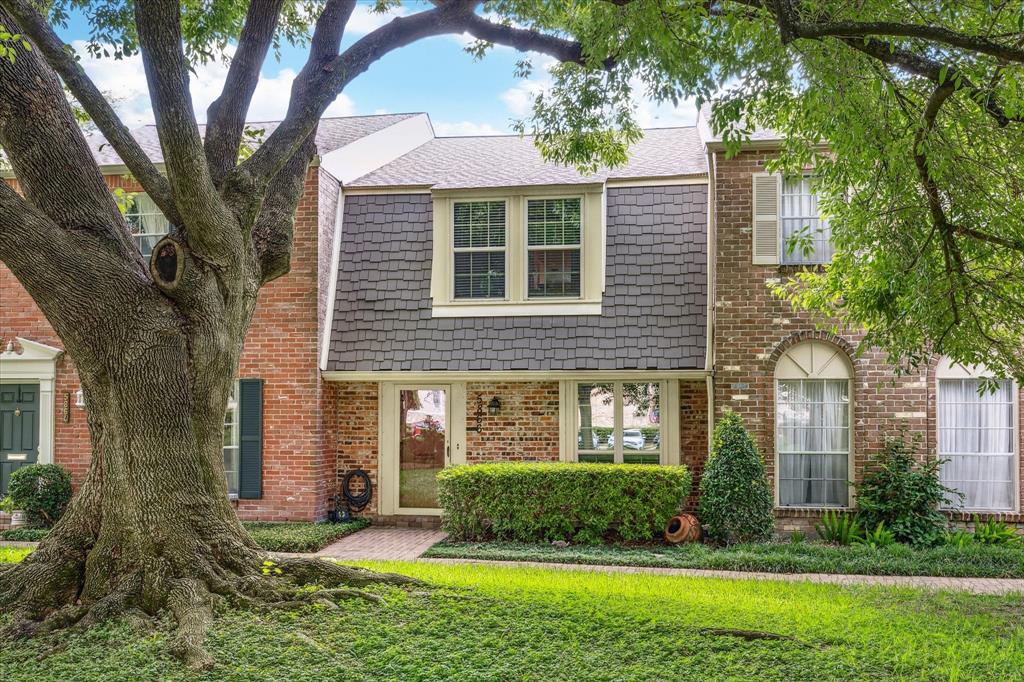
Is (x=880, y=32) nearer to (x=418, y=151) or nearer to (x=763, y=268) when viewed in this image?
(x=763, y=268)

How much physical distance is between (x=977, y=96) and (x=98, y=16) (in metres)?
8.34

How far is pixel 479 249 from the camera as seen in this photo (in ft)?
43.8

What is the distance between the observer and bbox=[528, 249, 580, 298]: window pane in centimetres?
1321

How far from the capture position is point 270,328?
13.1 meters

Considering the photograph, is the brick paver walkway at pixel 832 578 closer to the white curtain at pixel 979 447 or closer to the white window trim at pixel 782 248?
the white curtain at pixel 979 447

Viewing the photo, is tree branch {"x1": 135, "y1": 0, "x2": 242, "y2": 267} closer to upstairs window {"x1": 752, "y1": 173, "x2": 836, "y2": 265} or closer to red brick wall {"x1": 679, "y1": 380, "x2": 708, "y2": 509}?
upstairs window {"x1": 752, "y1": 173, "x2": 836, "y2": 265}

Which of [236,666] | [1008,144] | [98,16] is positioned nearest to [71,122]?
[98,16]

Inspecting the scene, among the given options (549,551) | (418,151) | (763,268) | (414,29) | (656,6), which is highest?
(418,151)

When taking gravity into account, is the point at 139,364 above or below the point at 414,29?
below

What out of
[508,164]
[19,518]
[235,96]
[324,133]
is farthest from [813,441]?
[19,518]

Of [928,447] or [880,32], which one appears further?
[928,447]

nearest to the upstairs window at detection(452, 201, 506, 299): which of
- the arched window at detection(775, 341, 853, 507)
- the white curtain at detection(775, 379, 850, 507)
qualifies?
the arched window at detection(775, 341, 853, 507)

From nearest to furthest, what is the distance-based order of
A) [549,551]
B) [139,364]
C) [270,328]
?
[139,364]
[549,551]
[270,328]

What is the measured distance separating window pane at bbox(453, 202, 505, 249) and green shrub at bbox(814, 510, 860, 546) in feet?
20.0
